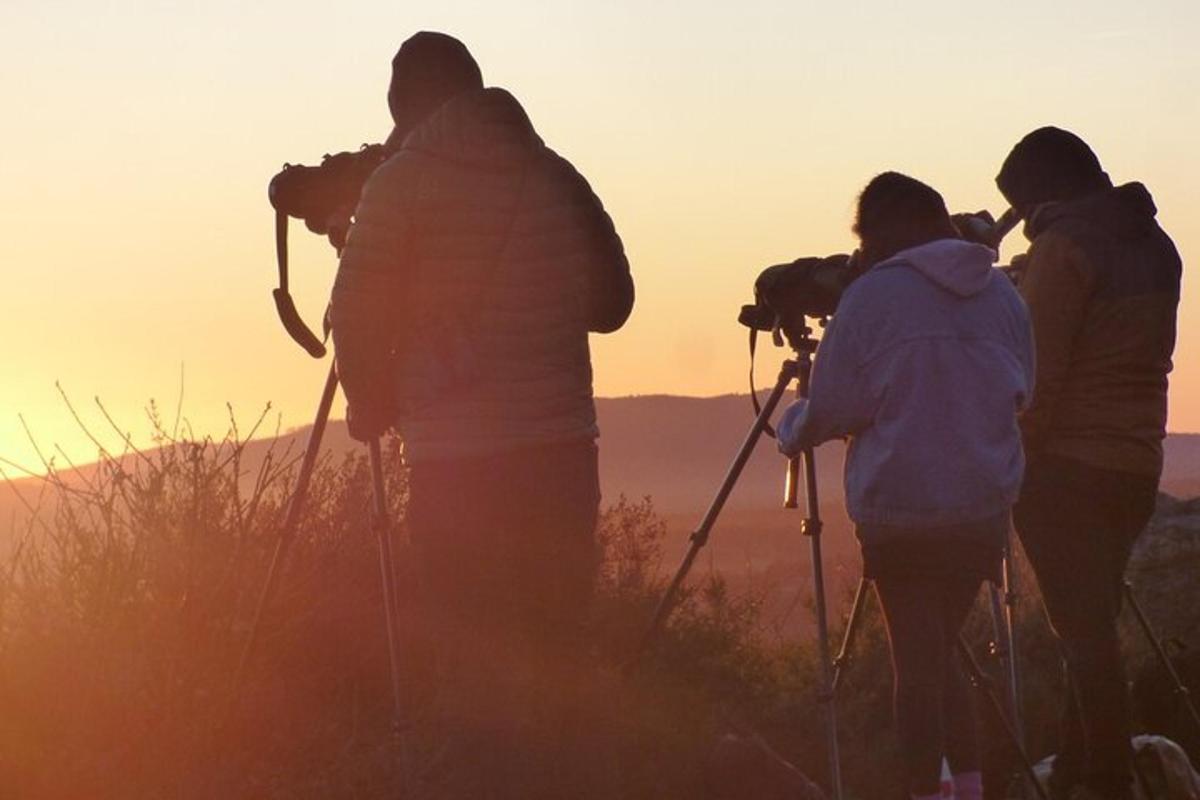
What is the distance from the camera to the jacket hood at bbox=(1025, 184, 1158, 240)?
6.77m

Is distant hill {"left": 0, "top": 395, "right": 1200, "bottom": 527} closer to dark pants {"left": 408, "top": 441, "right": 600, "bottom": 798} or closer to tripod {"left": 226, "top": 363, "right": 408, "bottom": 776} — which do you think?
tripod {"left": 226, "top": 363, "right": 408, "bottom": 776}

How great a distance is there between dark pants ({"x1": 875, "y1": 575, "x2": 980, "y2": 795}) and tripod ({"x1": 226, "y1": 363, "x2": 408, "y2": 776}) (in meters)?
1.63

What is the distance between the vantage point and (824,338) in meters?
5.74

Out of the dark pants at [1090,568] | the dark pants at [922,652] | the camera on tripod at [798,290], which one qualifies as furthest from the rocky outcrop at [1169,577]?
the dark pants at [922,652]

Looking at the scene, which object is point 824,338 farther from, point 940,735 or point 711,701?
point 711,701

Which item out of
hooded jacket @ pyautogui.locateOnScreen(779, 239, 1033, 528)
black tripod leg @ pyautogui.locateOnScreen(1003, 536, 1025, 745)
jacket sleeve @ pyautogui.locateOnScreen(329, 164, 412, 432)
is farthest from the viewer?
black tripod leg @ pyautogui.locateOnScreen(1003, 536, 1025, 745)

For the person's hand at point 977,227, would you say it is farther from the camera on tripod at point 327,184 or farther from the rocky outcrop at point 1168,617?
the rocky outcrop at point 1168,617

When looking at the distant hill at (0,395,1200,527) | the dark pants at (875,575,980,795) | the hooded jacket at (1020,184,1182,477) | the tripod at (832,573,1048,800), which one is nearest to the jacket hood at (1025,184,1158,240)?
the hooded jacket at (1020,184,1182,477)

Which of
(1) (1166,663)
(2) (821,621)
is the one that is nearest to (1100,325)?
(2) (821,621)

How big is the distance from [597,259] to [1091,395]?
1.91 metres

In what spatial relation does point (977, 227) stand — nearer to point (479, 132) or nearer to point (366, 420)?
point (479, 132)

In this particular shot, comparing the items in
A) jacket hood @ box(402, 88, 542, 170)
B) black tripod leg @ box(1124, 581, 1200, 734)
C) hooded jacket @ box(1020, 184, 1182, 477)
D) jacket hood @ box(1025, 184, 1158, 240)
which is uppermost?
jacket hood @ box(402, 88, 542, 170)

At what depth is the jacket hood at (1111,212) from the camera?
6.77m

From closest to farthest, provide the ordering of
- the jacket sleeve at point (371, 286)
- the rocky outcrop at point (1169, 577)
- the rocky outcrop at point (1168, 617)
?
the jacket sleeve at point (371, 286), the rocky outcrop at point (1168, 617), the rocky outcrop at point (1169, 577)
